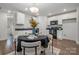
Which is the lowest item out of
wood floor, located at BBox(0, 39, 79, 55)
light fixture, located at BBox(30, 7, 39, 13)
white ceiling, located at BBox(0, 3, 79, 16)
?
wood floor, located at BBox(0, 39, 79, 55)

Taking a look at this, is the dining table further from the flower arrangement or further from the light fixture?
the light fixture

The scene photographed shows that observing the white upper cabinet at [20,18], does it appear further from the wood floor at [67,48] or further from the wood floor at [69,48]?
the wood floor at [69,48]

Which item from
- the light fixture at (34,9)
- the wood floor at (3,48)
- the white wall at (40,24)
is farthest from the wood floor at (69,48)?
the wood floor at (3,48)

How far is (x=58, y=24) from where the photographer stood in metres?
2.46

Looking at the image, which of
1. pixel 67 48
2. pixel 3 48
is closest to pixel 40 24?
pixel 67 48

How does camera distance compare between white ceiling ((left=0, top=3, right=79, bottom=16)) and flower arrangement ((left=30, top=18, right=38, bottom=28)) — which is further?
flower arrangement ((left=30, top=18, right=38, bottom=28))

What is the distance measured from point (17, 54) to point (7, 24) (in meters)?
0.69

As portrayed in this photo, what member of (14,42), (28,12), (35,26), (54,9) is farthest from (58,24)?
(14,42)

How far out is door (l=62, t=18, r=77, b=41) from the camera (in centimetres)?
239

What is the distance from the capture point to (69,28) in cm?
244

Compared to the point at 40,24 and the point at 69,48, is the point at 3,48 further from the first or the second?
the point at 69,48

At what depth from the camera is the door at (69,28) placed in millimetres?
2393

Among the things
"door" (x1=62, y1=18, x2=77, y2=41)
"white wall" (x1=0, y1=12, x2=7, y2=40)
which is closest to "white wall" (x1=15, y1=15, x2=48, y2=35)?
"white wall" (x1=0, y1=12, x2=7, y2=40)
